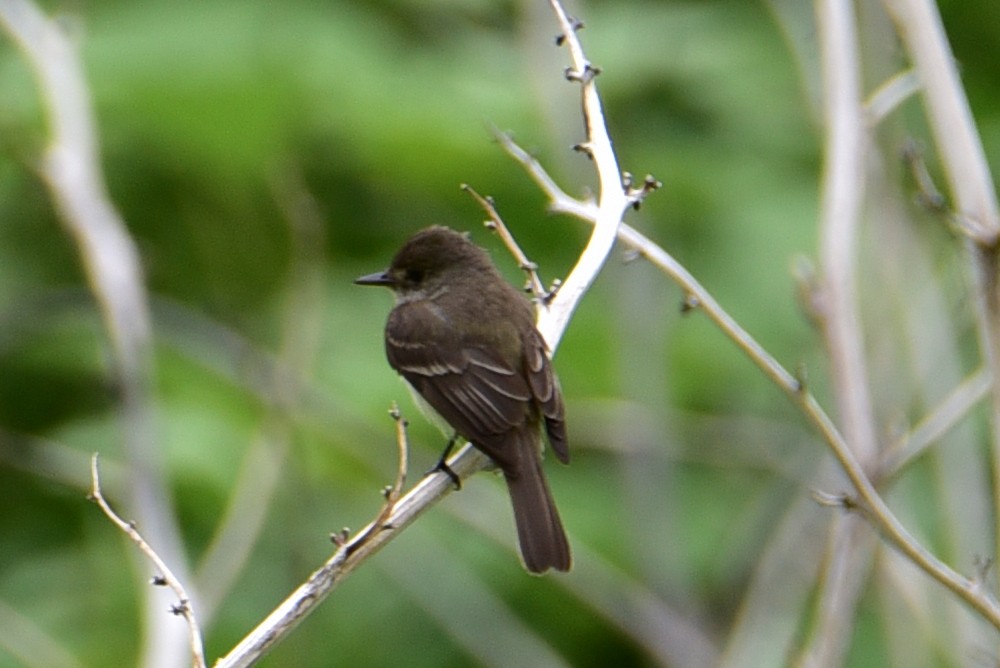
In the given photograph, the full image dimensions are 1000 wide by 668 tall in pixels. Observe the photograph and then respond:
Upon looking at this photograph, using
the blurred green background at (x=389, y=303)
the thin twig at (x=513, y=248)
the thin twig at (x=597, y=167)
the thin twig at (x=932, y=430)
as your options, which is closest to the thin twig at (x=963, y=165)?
the thin twig at (x=932, y=430)

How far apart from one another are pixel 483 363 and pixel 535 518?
54 centimetres

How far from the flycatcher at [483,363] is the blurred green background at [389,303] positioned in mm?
466

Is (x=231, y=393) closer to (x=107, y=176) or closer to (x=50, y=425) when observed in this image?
(x=50, y=425)

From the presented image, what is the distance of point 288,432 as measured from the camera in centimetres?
529

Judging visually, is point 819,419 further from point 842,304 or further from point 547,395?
point 547,395

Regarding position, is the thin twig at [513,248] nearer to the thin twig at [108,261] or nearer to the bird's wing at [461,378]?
the bird's wing at [461,378]

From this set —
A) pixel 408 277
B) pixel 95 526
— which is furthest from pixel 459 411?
pixel 95 526

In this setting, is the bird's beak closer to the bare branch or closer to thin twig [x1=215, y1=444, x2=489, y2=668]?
the bare branch

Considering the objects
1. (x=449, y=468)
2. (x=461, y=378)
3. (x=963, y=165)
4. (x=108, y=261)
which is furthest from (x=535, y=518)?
(x=108, y=261)

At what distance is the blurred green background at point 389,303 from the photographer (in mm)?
5539

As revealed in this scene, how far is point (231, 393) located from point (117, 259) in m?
1.03

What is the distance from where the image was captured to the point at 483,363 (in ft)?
14.9

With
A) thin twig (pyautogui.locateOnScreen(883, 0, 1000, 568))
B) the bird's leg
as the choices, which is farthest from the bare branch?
the bird's leg

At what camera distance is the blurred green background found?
554 cm
